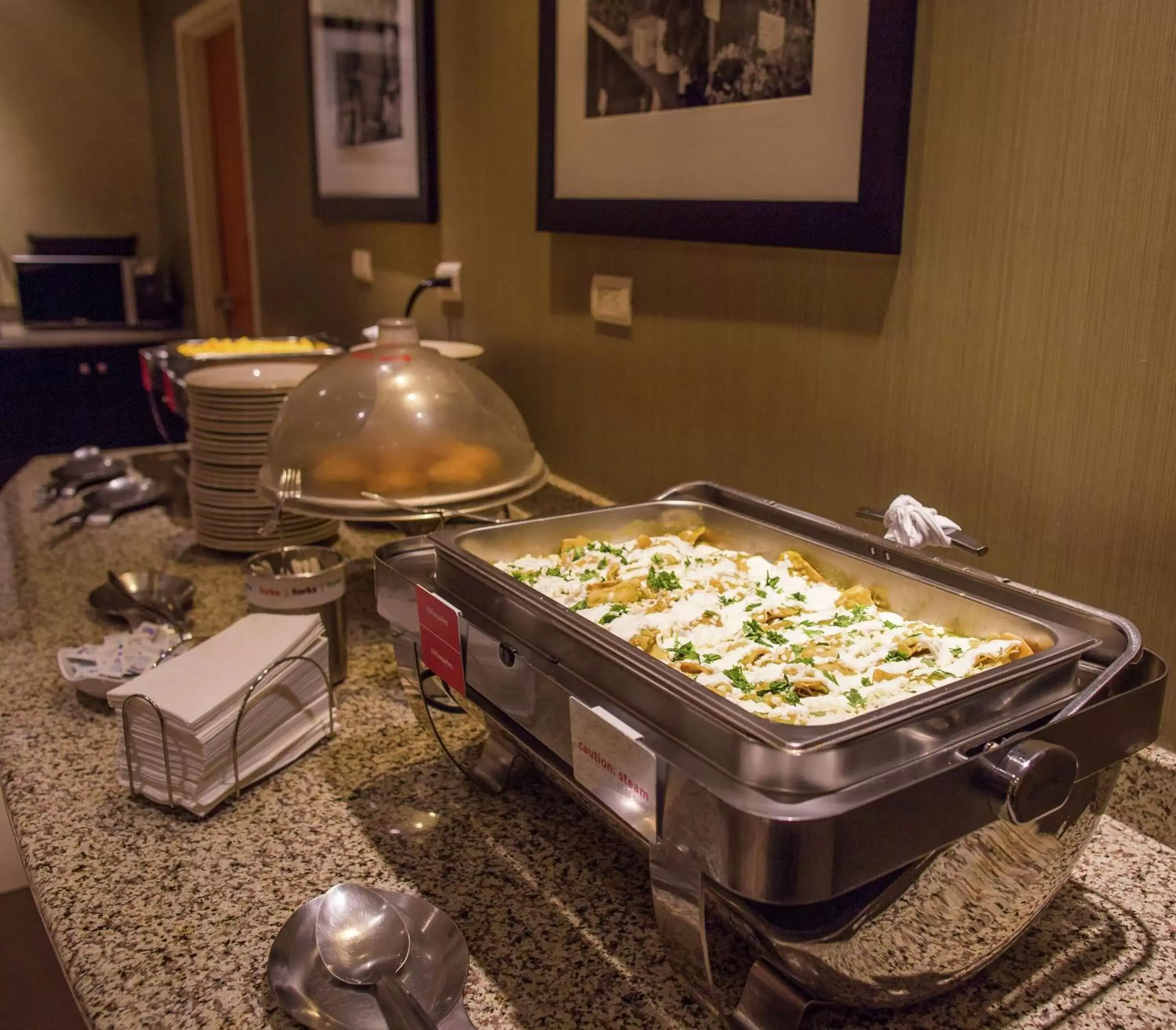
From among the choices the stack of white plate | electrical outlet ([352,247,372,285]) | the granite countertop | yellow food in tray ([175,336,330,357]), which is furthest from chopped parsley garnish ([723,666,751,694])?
electrical outlet ([352,247,372,285])

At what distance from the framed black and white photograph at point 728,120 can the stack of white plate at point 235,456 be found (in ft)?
1.59

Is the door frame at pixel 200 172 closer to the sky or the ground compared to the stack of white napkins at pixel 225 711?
closer to the sky

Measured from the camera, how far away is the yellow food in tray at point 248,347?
6.64 feet

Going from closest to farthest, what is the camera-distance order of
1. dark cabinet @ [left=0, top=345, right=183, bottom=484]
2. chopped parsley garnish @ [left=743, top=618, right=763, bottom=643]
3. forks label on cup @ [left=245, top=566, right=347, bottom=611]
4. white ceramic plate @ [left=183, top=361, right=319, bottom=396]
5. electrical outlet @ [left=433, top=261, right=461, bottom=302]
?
chopped parsley garnish @ [left=743, top=618, right=763, bottom=643] < forks label on cup @ [left=245, top=566, right=347, bottom=611] < white ceramic plate @ [left=183, top=361, right=319, bottom=396] < electrical outlet @ [left=433, top=261, right=461, bottom=302] < dark cabinet @ [left=0, top=345, right=183, bottom=484]

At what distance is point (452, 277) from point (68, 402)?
2.40 meters

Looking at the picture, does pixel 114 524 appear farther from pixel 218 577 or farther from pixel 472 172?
pixel 472 172

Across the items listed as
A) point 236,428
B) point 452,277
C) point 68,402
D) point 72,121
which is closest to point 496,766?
point 236,428

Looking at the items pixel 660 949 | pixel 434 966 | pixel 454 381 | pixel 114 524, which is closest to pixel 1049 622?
pixel 660 949

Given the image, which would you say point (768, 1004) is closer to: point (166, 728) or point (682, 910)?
point (682, 910)

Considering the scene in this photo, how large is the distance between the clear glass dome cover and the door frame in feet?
7.87

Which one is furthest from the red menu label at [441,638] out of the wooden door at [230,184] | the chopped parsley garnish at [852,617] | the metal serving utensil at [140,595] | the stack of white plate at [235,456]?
the wooden door at [230,184]

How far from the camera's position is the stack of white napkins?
2.85ft

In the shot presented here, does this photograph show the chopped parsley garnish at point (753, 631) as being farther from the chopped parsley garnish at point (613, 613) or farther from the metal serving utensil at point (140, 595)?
the metal serving utensil at point (140, 595)

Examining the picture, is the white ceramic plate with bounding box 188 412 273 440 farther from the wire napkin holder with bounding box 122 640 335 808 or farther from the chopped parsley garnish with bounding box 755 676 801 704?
the chopped parsley garnish with bounding box 755 676 801 704
